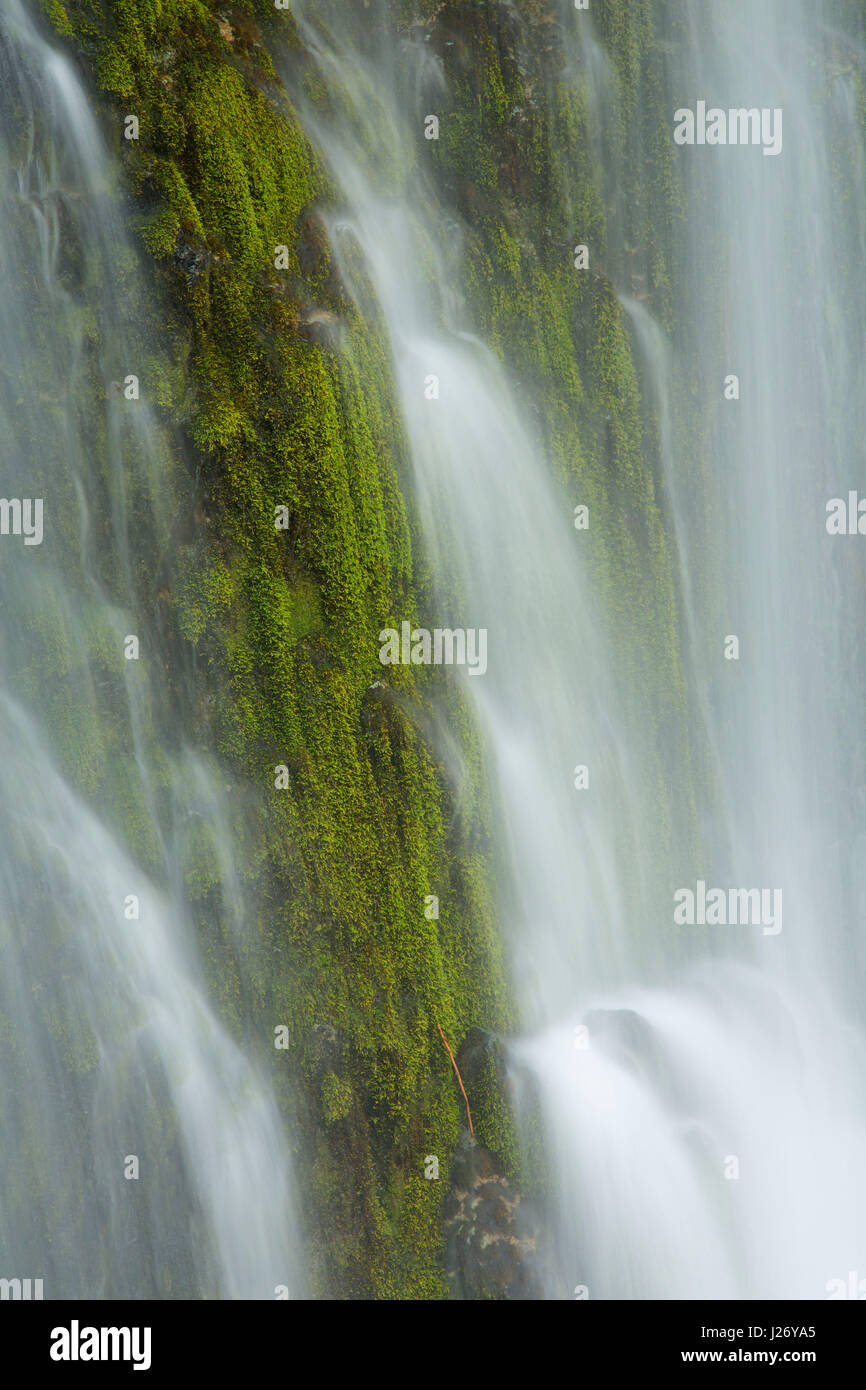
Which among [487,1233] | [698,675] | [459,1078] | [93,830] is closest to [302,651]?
[93,830]

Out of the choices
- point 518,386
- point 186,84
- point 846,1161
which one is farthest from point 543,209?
point 846,1161

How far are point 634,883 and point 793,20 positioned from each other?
368 inches

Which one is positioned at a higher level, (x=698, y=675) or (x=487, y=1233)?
(x=698, y=675)

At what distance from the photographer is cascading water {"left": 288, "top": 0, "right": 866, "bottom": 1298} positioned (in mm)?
10000

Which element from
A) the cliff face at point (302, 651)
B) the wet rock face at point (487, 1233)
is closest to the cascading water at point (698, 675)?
the wet rock face at point (487, 1233)

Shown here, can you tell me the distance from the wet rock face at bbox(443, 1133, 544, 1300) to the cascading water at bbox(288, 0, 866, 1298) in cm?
31

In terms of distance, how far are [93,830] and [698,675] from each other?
6754mm

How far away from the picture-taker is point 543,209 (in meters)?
11.6

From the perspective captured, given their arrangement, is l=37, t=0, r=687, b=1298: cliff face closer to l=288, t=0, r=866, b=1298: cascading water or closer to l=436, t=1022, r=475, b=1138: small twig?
l=436, t=1022, r=475, b=1138: small twig

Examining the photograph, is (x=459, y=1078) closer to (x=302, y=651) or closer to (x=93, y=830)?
(x=93, y=830)

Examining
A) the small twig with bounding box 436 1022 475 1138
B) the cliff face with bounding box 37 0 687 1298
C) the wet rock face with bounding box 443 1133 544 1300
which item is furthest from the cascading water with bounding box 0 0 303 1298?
the small twig with bounding box 436 1022 475 1138

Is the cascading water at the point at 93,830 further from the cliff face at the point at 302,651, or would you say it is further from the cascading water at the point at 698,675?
the cascading water at the point at 698,675

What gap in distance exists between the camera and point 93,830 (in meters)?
8.23

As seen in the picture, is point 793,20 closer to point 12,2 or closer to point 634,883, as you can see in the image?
point 12,2
